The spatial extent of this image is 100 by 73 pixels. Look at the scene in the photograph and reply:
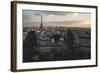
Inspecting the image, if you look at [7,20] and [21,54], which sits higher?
[7,20]

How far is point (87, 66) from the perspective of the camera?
2.77 meters

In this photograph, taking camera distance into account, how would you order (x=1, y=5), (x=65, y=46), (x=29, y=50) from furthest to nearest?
(x=65, y=46) < (x=29, y=50) < (x=1, y=5)

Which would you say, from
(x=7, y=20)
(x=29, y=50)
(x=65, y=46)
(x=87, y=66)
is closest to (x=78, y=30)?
(x=65, y=46)

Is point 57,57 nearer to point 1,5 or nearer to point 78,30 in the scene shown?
point 78,30

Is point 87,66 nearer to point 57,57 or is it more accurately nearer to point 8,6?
point 57,57

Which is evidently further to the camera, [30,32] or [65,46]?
[65,46]

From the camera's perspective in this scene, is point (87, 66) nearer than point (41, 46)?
No

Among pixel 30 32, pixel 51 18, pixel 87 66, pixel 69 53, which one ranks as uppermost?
pixel 51 18

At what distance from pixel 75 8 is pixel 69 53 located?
0.54m

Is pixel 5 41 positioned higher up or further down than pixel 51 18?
further down

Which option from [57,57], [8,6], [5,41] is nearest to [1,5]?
[8,6]

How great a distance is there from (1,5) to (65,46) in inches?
34.9

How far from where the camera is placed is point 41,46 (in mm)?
2533

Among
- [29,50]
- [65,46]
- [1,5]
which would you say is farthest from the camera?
[65,46]
